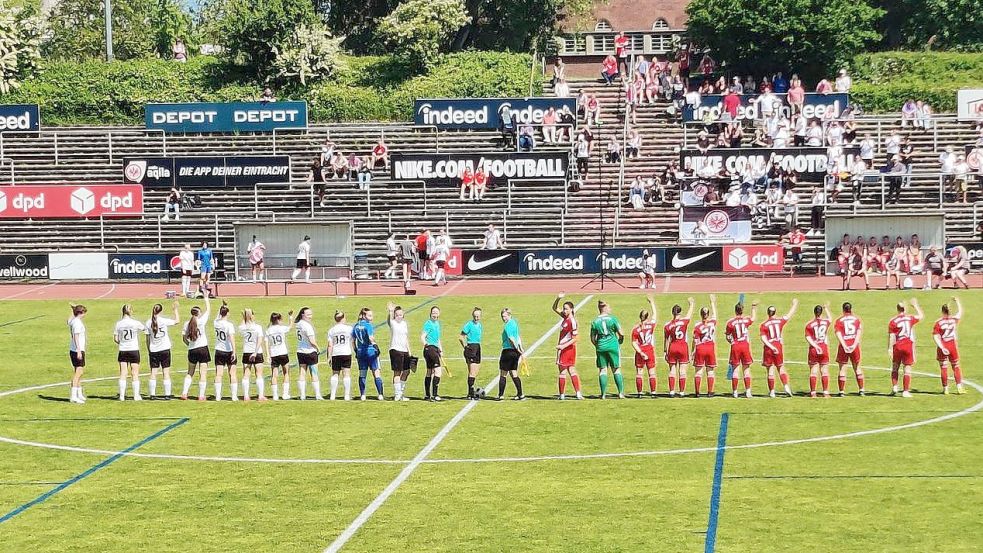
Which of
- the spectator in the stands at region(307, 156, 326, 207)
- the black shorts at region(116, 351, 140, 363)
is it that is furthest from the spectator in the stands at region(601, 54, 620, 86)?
the black shorts at region(116, 351, 140, 363)

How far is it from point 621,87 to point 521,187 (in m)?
11.1

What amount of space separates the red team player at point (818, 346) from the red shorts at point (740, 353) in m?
1.21

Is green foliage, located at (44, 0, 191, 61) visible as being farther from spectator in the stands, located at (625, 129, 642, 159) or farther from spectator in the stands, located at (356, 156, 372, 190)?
spectator in the stands, located at (625, 129, 642, 159)

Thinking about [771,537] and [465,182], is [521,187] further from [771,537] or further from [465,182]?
[771,537]

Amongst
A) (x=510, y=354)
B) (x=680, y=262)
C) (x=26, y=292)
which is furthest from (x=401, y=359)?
(x=26, y=292)

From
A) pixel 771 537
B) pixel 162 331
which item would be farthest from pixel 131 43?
pixel 771 537

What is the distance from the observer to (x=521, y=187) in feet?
194

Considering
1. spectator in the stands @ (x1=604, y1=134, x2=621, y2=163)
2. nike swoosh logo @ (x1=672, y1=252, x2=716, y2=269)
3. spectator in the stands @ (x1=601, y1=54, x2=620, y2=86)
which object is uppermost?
spectator in the stands @ (x1=601, y1=54, x2=620, y2=86)

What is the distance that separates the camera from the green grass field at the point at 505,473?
17.9 metres

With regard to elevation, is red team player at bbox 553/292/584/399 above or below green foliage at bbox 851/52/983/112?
below

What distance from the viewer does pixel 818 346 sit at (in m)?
27.4

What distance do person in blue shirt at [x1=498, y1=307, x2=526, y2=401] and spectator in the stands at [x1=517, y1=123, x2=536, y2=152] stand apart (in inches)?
1288

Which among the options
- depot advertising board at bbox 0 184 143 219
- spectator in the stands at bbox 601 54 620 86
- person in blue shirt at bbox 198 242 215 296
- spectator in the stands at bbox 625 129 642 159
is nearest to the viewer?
person in blue shirt at bbox 198 242 215 296

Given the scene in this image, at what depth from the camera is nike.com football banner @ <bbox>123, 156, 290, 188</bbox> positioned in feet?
197
